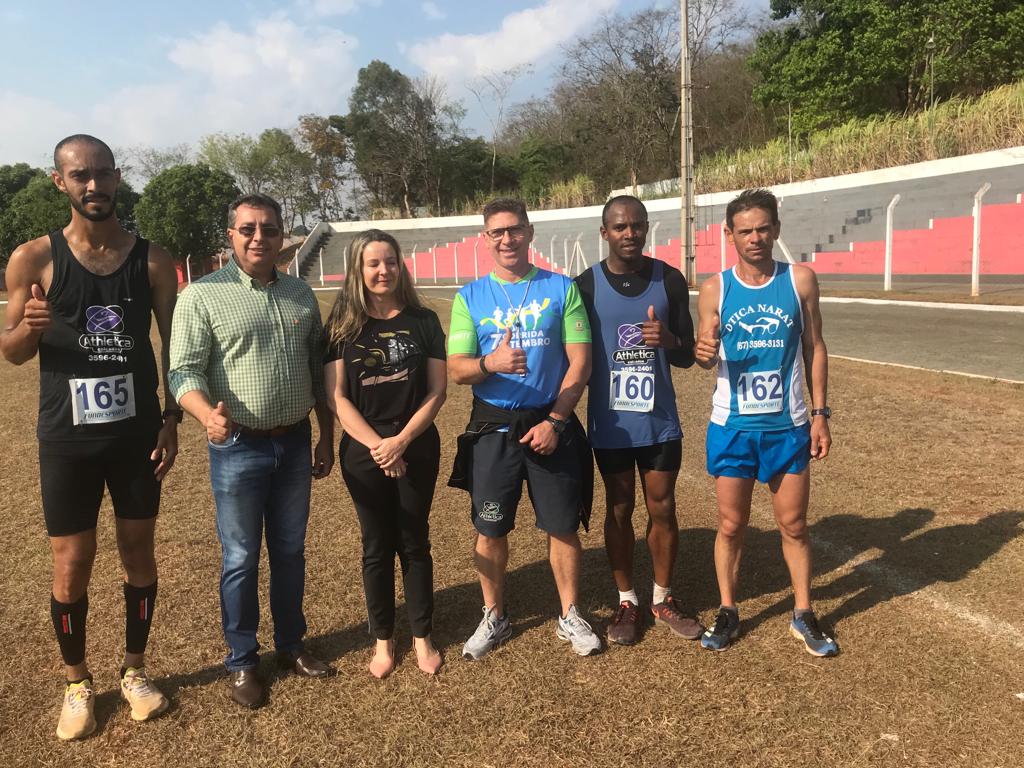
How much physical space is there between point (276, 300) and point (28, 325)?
85 centimetres

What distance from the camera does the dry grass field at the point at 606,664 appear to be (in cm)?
251

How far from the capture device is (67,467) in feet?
8.65

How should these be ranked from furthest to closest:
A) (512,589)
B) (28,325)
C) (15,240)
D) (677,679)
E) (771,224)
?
(15,240), (512,589), (771,224), (677,679), (28,325)

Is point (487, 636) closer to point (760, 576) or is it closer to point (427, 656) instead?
point (427, 656)

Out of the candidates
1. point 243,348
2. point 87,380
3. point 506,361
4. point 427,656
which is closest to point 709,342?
point 506,361

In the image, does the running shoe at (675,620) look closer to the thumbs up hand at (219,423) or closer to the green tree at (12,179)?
the thumbs up hand at (219,423)

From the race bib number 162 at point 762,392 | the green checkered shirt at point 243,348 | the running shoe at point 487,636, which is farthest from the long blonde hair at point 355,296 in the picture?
the race bib number 162 at point 762,392

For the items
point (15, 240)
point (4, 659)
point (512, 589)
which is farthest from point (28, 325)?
point (15, 240)

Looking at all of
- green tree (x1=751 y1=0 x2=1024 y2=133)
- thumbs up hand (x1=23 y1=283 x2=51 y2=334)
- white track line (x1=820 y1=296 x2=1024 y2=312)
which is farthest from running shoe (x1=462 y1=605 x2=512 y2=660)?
green tree (x1=751 y1=0 x2=1024 y2=133)

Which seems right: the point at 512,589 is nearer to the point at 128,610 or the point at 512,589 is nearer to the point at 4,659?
the point at 128,610

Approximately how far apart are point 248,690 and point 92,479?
1.02 metres

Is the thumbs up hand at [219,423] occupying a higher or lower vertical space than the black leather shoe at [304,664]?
higher

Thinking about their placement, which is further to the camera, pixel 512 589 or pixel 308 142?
pixel 308 142

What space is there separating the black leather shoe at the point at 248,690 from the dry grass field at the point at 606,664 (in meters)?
0.05
